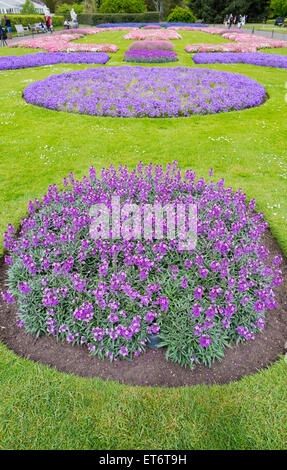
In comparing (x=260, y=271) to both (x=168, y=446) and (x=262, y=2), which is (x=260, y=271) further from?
(x=262, y=2)

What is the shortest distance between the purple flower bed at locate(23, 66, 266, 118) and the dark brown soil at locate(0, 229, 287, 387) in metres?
11.5

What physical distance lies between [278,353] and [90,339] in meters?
2.79

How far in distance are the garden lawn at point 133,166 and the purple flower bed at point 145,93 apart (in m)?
0.69

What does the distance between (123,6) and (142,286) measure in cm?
7970

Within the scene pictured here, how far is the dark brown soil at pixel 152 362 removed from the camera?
153 inches

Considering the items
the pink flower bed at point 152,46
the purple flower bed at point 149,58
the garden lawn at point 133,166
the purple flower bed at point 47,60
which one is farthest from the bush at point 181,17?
the garden lawn at point 133,166

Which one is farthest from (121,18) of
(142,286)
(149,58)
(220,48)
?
(142,286)

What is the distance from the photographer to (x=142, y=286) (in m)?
4.46

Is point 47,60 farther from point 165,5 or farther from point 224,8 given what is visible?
point 165,5

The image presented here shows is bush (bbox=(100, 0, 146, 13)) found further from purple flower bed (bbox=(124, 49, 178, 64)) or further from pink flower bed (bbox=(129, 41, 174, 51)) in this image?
purple flower bed (bbox=(124, 49, 178, 64))

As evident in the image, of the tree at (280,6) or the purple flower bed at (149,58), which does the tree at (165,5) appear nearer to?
the tree at (280,6)

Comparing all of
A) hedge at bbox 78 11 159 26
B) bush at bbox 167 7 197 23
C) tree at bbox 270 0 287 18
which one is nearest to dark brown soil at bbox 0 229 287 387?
tree at bbox 270 0 287 18

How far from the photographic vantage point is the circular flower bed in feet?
13.0
